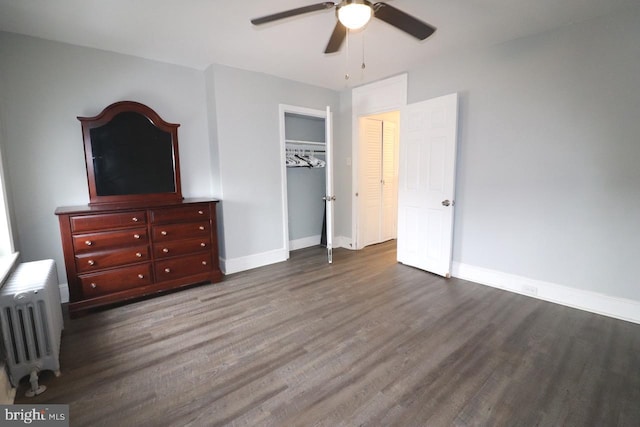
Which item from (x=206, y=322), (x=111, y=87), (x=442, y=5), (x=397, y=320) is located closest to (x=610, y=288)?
(x=397, y=320)

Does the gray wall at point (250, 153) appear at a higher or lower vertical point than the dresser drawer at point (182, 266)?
higher

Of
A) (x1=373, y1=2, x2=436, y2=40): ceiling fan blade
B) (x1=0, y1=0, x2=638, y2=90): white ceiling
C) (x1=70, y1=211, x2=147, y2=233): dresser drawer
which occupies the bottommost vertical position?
(x1=70, y1=211, x2=147, y2=233): dresser drawer

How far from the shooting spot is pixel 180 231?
317cm

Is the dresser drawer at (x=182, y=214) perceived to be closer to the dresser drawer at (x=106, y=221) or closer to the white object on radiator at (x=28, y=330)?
the dresser drawer at (x=106, y=221)

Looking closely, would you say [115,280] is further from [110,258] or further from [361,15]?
[361,15]

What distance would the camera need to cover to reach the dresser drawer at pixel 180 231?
3.04 meters

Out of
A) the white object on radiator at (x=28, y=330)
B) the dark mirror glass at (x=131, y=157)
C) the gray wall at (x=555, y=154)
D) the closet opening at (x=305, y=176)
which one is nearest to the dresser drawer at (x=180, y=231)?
the dark mirror glass at (x=131, y=157)

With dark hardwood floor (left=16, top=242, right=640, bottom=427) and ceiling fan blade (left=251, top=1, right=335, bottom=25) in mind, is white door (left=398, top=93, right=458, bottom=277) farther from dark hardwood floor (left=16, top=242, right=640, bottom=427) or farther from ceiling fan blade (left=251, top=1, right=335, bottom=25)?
ceiling fan blade (left=251, top=1, right=335, bottom=25)

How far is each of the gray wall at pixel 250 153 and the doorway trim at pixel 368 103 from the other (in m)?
0.83

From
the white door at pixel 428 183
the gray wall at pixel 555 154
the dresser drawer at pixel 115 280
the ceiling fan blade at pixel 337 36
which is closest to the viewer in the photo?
the ceiling fan blade at pixel 337 36

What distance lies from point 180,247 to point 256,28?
7.69 ft

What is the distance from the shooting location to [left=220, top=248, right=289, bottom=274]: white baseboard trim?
3761 mm

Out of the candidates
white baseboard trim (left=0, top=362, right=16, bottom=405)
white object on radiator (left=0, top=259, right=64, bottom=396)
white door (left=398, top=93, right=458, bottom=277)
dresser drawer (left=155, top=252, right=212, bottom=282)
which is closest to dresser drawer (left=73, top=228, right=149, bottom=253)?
dresser drawer (left=155, top=252, right=212, bottom=282)

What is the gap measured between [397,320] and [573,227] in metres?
1.90
